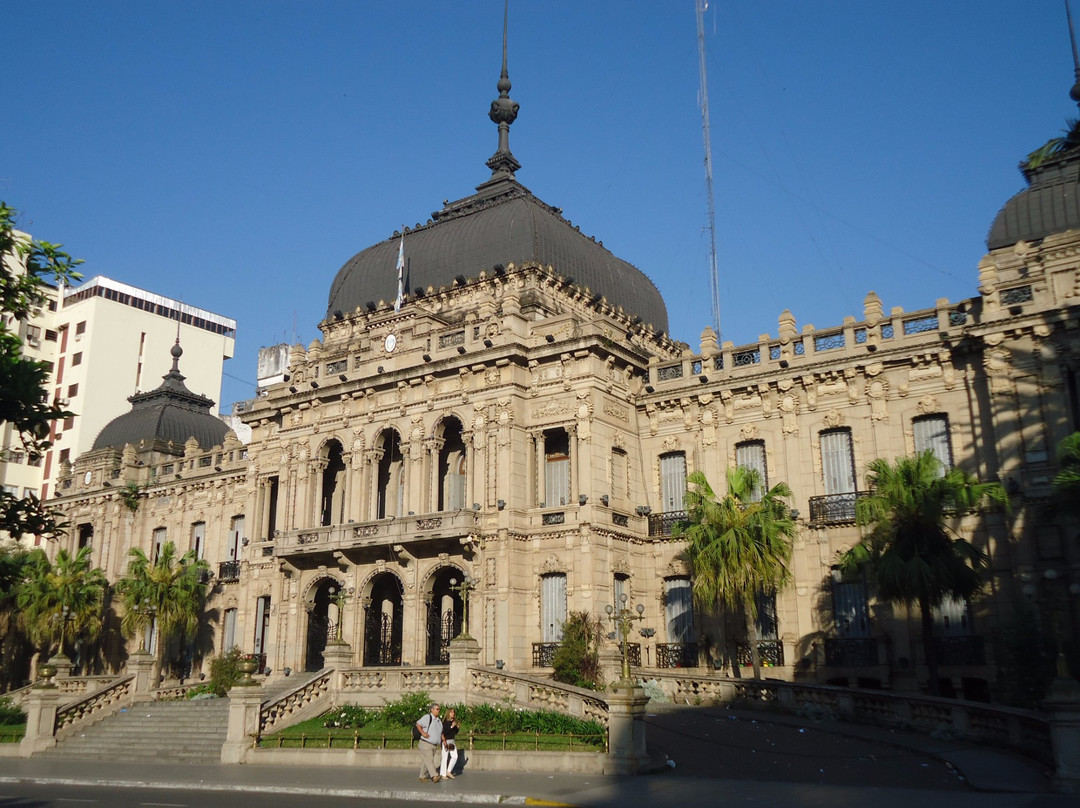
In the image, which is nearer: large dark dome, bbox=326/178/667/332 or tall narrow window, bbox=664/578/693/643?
tall narrow window, bbox=664/578/693/643

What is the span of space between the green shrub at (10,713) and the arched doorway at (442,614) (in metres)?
15.4

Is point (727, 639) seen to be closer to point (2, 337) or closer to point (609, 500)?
point (609, 500)

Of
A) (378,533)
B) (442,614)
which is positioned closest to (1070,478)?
(442,614)

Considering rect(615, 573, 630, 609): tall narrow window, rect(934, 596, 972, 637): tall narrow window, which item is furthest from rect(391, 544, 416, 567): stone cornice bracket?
rect(934, 596, 972, 637): tall narrow window

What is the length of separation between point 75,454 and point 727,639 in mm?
54024

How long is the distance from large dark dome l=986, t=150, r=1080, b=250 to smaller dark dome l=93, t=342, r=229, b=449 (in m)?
40.1

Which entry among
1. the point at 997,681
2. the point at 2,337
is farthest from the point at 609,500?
the point at 2,337

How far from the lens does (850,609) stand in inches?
1284

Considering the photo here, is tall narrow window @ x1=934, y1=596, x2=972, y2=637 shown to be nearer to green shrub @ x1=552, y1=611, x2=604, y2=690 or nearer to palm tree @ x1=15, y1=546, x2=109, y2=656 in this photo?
green shrub @ x1=552, y1=611, x2=604, y2=690

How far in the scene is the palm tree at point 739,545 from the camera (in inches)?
1152

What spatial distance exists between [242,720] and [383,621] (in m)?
11.2

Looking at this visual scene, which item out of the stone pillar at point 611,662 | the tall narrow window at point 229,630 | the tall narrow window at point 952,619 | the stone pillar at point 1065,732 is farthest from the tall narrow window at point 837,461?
the tall narrow window at point 229,630

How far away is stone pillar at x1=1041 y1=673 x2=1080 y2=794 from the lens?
18344 millimetres

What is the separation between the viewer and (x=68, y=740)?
1291 inches
